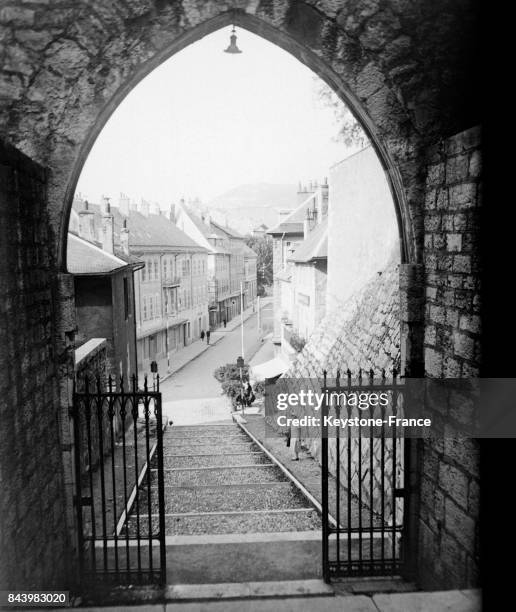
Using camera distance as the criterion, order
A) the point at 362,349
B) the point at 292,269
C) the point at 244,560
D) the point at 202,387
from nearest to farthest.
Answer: the point at 244,560 → the point at 362,349 → the point at 292,269 → the point at 202,387

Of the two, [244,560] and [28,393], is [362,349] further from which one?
[28,393]

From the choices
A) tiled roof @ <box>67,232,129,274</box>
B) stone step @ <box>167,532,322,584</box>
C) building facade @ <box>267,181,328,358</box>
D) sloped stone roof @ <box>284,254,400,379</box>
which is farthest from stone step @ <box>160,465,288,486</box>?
building facade @ <box>267,181,328,358</box>

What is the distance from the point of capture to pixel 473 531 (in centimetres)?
371

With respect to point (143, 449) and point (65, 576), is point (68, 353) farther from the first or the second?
point (143, 449)

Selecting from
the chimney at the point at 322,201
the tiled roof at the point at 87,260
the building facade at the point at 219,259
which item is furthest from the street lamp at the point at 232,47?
the building facade at the point at 219,259

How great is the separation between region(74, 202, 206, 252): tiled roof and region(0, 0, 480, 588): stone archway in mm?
21871

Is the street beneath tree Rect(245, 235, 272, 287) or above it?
beneath

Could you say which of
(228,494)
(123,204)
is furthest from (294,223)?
(228,494)

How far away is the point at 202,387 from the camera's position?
82.6 ft

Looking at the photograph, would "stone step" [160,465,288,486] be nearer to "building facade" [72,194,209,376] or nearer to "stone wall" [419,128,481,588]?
"stone wall" [419,128,481,588]

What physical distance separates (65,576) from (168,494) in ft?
11.1

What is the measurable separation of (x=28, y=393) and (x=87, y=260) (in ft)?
40.6

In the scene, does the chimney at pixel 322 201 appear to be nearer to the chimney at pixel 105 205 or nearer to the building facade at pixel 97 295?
the chimney at pixel 105 205

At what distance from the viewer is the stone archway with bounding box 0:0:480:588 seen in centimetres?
411
